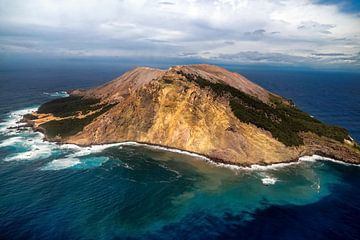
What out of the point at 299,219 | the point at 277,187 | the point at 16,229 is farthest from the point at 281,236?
the point at 16,229

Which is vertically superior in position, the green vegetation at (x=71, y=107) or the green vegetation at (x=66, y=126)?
the green vegetation at (x=71, y=107)

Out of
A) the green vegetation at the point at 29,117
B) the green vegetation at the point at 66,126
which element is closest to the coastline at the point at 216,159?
the green vegetation at the point at 66,126

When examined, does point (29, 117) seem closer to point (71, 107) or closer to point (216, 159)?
point (71, 107)

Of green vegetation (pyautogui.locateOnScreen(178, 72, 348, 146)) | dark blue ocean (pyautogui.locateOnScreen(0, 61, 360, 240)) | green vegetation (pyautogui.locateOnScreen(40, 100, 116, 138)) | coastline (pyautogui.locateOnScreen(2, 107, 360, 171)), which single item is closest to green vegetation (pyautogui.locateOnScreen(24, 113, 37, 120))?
coastline (pyautogui.locateOnScreen(2, 107, 360, 171))

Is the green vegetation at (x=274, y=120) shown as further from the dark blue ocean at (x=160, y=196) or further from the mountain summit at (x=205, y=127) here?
the dark blue ocean at (x=160, y=196)

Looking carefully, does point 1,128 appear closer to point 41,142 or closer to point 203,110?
point 41,142

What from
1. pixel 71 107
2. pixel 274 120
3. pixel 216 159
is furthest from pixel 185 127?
pixel 71 107

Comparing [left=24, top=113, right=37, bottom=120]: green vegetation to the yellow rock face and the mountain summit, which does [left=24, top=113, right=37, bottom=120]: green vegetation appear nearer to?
the mountain summit
